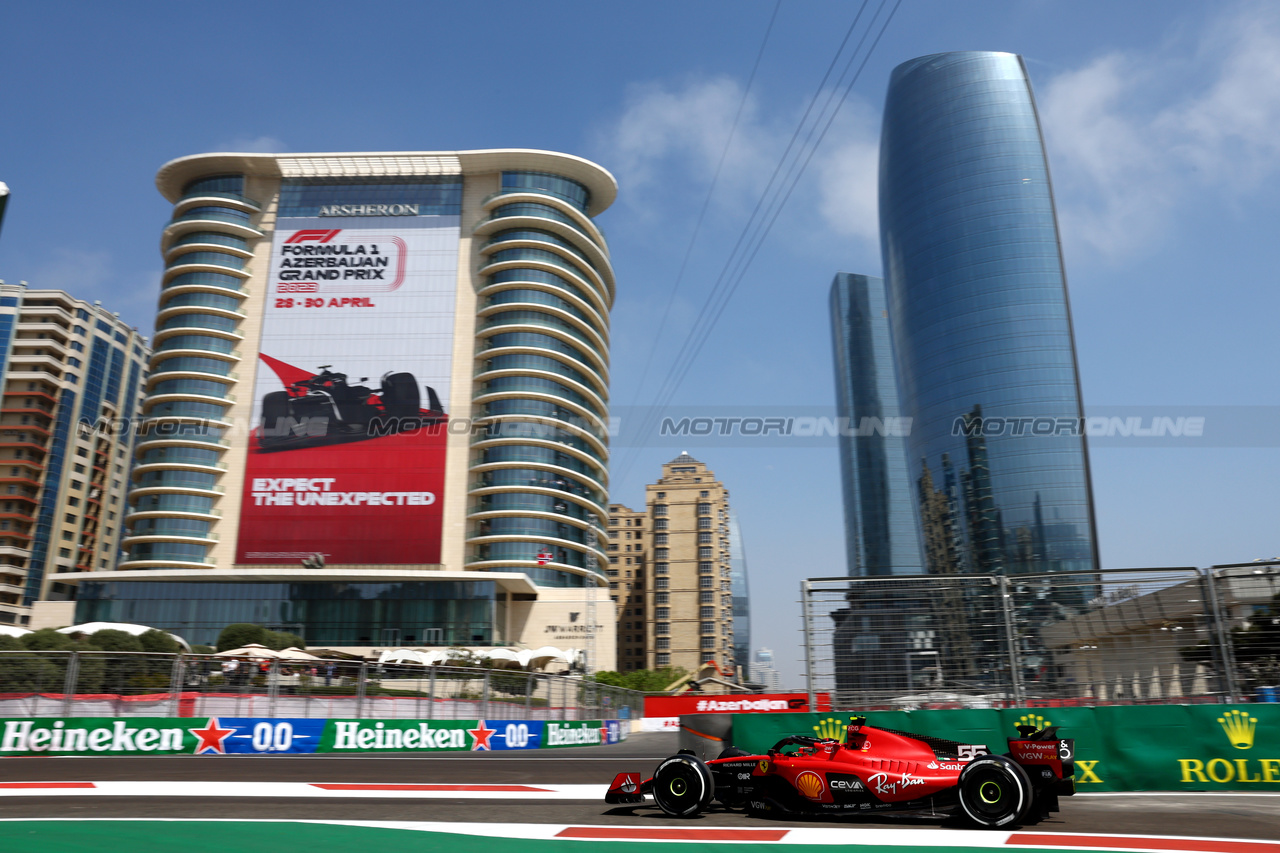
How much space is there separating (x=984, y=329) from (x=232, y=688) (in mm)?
113245

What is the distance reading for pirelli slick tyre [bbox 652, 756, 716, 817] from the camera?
1060 cm

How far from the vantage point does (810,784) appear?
10.3 metres

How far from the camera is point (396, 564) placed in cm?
7994

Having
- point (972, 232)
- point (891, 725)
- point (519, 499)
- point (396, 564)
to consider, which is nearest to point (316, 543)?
point (396, 564)

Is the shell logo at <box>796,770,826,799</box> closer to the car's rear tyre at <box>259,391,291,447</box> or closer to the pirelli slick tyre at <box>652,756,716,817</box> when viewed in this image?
the pirelli slick tyre at <box>652,756,716,817</box>

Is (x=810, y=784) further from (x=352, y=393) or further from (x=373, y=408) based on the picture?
(x=352, y=393)

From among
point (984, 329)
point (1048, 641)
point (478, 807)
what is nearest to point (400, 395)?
point (478, 807)

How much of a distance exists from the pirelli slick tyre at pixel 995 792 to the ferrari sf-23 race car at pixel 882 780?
1cm

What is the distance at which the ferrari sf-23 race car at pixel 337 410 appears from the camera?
82.6 meters

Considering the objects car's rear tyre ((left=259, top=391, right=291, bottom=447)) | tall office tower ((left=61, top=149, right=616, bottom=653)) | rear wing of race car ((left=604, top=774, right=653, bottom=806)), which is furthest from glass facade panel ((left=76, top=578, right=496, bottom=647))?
rear wing of race car ((left=604, top=774, right=653, bottom=806))

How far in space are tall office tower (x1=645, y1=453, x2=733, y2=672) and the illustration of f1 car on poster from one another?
6093 centimetres

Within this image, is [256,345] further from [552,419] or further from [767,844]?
[767,844]

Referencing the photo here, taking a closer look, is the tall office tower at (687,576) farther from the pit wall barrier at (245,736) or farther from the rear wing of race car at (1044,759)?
the rear wing of race car at (1044,759)

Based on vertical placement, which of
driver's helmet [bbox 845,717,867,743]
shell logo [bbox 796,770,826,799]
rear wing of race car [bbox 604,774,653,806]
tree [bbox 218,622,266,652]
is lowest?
rear wing of race car [bbox 604,774,653,806]
